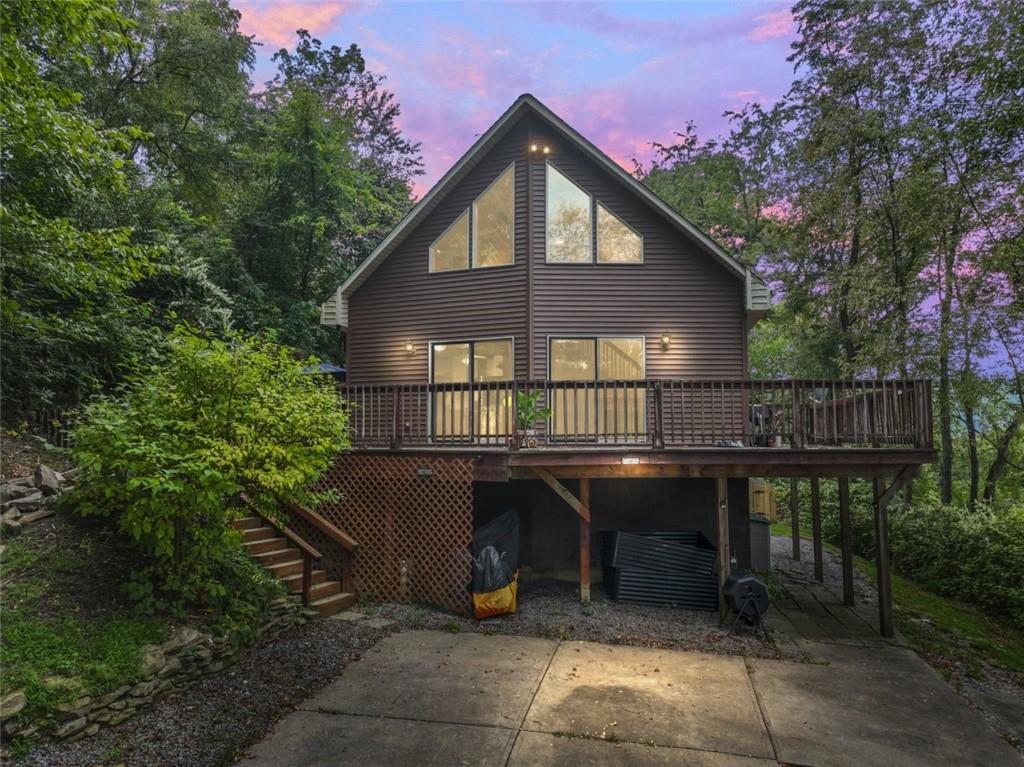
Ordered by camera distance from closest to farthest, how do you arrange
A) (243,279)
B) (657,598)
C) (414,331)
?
(657,598) < (414,331) < (243,279)

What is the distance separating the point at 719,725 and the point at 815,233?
13740mm

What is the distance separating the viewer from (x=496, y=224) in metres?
9.91

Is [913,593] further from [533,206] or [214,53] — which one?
[214,53]

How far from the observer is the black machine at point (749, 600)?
21.1 feet

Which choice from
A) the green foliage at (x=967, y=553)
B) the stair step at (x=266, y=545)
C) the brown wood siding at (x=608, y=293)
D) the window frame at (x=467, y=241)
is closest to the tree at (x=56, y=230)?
the stair step at (x=266, y=545)

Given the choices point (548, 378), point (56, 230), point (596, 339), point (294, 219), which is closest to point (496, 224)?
point (596, 339)

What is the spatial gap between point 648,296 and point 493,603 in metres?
5.77

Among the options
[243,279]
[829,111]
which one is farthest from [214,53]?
[829,111]

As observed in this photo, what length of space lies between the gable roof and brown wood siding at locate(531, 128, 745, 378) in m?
0.20

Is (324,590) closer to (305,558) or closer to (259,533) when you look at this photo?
(305,558)

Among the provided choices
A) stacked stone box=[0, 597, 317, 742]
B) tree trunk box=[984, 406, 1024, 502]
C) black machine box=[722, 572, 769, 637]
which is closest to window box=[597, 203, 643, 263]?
black machine box=[722, 572, 769, 637]

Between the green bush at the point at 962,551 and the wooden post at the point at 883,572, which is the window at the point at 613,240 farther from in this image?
the green bush at the point at 962,551

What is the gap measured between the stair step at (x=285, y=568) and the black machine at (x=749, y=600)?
5.30 meters

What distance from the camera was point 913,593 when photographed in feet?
30.1
